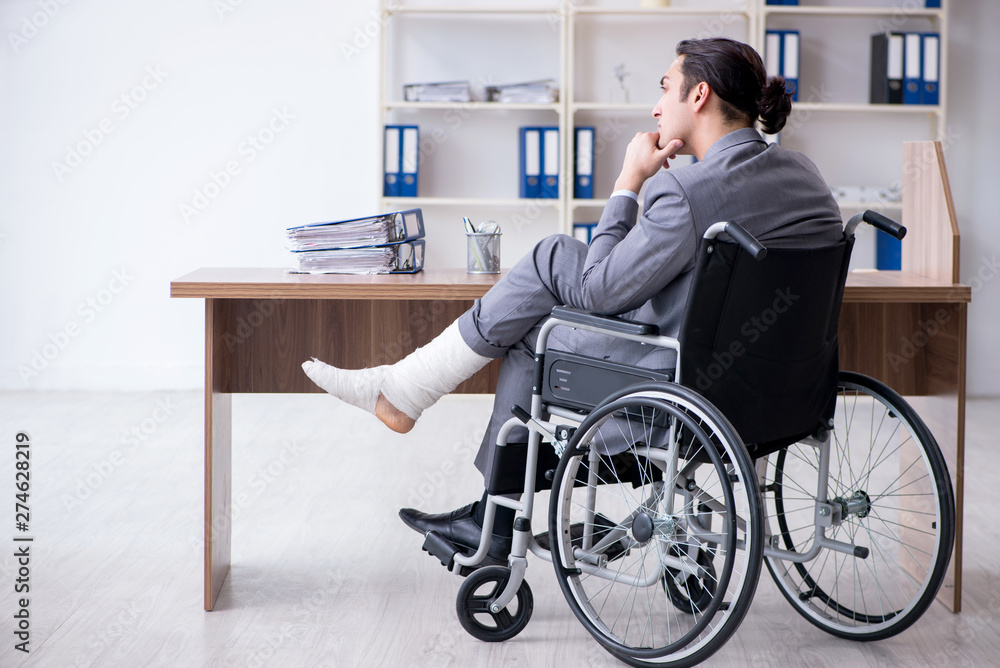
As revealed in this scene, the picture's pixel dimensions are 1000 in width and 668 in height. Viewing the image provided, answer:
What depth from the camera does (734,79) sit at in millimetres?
1586

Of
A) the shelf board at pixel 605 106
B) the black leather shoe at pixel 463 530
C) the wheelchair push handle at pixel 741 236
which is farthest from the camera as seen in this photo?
the shelf board at pixel 605 106

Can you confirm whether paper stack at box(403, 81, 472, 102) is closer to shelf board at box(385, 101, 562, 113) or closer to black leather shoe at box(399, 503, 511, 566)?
shelf board at box(385, 101, 562, 113)

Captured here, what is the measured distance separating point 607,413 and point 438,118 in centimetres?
298

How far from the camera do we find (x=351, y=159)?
4195 millimetres

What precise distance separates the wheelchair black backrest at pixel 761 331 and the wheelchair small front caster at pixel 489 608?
0.51 m

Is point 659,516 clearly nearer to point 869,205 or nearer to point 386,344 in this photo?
point 386,344

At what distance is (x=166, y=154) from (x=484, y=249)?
2658 millimetres

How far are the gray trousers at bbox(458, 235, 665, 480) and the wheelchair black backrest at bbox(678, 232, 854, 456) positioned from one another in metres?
0.14

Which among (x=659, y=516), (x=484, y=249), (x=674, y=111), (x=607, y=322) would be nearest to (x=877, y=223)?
(x=674, y=111)

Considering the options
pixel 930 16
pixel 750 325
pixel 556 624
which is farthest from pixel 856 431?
pixel 750 325

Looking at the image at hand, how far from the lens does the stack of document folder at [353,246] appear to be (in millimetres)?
1914

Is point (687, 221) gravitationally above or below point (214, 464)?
above

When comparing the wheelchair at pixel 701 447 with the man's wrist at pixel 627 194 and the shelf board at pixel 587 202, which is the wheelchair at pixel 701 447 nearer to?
the man's wrist at pixel 627 194

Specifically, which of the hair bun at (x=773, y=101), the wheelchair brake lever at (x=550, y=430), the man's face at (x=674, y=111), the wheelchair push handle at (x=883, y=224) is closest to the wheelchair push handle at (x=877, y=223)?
the wheelchair push handle at (x=883, y=224)
